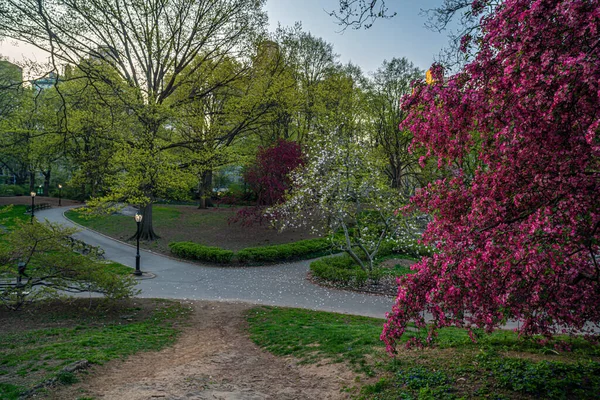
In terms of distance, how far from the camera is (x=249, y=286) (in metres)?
13.8

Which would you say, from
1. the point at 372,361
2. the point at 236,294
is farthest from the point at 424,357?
the point at 236,294

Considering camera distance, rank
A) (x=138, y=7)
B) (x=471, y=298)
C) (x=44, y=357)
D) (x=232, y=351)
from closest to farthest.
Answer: (x=471, y=298) < (x=44, y=357) < (x=232, y=351) < (x=138, y=7)

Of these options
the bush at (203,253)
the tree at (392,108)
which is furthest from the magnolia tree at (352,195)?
the tree at (392,108)

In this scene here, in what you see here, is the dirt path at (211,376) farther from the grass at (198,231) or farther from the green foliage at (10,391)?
the grass at (198,231)

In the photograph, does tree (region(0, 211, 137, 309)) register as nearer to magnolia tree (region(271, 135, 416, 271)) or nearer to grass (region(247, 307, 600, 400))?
grass (region(247, 307, 600, 400))

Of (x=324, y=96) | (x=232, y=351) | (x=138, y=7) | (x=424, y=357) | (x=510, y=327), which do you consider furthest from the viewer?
(x=324, y=96)

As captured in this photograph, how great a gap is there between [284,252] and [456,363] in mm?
12914

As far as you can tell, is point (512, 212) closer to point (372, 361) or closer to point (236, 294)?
point (372, 361)

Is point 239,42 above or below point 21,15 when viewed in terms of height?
above

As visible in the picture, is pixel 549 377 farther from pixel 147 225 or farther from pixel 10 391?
pixel 147 225

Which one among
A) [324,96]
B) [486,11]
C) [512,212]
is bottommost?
[512,212]

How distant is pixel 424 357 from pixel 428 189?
2838 millimetres

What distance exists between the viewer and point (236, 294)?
1265cm

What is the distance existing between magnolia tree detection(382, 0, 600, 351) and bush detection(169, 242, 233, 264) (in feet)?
45.0
